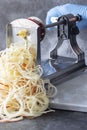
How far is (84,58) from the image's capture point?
46.3 inches

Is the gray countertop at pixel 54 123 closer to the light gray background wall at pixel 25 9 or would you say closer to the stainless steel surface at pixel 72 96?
the stainless steel surface at pixel 72 96

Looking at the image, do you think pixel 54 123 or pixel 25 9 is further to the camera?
pixel 25 9

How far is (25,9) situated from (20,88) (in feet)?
1.73

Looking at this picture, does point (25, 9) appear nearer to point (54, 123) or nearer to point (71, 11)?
point (71, 11)

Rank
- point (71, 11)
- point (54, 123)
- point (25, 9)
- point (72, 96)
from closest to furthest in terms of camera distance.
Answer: point (54, 123), point (72, 96), point (71, 11), point (25, 9)

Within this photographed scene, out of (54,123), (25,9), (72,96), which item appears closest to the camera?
(54,123)

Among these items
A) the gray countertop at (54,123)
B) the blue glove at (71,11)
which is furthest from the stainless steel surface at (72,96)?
the blue glove at (71,11)

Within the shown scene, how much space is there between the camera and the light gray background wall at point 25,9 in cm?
122

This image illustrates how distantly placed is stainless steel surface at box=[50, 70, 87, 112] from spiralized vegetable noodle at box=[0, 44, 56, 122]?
0.13 ft

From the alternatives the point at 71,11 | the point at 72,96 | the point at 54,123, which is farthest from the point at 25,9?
the point at 54,123

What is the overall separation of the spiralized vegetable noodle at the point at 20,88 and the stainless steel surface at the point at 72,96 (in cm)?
4

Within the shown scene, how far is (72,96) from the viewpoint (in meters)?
0.91

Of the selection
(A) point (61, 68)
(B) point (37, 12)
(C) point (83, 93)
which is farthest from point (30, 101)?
(B) point (37, 12)

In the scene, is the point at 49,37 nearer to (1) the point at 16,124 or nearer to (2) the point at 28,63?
(2) the point at 28,63
